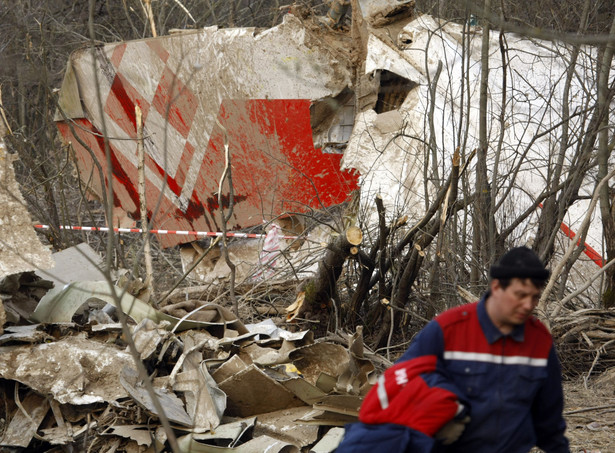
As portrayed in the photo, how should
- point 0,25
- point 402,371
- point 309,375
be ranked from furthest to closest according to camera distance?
point 0,25, point 309,375, point 402,371

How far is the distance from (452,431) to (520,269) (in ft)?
1.59

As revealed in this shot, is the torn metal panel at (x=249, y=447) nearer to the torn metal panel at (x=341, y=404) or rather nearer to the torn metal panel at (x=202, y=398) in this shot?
the torn metal panel at (x=202, y=398)

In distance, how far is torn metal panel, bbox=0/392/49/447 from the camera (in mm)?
3791

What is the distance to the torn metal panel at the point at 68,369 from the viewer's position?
3.97 metres

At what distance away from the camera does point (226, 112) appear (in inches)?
296

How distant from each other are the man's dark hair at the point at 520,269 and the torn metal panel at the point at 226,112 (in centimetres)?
506

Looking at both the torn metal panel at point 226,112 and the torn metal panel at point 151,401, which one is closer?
the torn metal panel at point 151,401

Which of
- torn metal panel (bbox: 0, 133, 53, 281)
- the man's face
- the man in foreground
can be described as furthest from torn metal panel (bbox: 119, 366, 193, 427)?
the man's face

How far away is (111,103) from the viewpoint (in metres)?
7.87

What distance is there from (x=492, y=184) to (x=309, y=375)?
6.82 feet

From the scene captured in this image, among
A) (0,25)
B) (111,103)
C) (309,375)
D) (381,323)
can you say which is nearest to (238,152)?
(111,103)

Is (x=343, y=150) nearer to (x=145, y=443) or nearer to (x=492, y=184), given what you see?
(x=492, y=184)

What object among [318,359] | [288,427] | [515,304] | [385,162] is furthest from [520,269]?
[385,162]

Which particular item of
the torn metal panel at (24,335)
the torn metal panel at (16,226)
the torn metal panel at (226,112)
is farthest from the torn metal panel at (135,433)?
the torn metal panel at (226,112)
